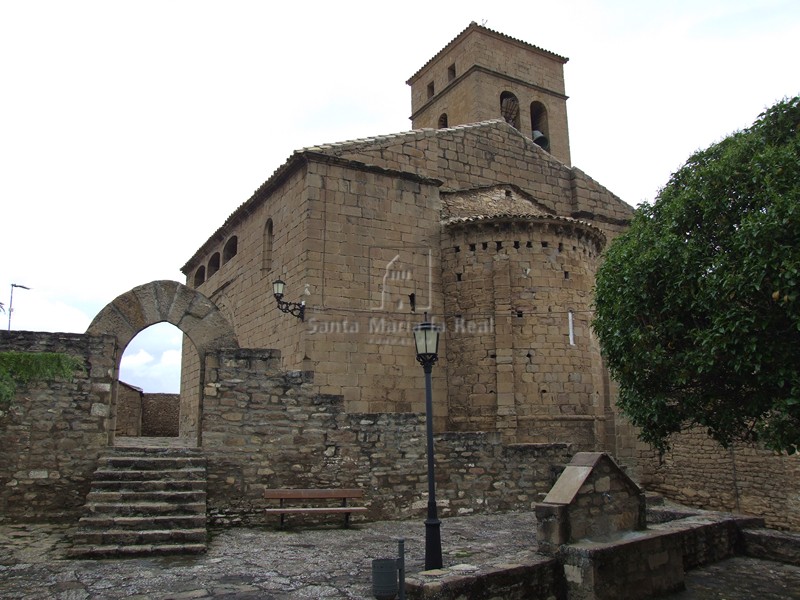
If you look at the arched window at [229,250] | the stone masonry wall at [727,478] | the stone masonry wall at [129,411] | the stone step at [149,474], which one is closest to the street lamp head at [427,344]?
the stone step at [149,474]

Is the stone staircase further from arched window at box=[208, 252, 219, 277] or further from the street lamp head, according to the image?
arched window at box=[208, 252, 219, 277]

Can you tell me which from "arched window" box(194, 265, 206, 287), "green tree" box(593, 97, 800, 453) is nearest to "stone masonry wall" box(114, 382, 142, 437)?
"arched window" box(194, 265, 206, 287)

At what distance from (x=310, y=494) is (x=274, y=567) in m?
2.59

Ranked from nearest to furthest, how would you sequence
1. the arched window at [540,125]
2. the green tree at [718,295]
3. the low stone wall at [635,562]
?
1. the low stone wall at [635,562]
2. the green tree at [718,295]
3. the arched window at [540,125]

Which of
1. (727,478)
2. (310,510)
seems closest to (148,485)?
(310,510)

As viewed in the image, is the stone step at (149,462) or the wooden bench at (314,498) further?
the wooden bench at (314,498)

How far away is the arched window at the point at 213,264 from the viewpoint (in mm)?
23131

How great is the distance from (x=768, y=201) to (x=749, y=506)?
929 centimetres

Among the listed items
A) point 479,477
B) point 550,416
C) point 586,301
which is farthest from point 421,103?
point 479,477

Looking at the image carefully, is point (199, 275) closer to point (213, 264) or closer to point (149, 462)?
point (213, 264)

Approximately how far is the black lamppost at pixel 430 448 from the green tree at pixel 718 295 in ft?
8.82

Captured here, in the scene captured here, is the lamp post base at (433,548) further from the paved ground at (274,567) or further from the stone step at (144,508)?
the stone step at (144,508)

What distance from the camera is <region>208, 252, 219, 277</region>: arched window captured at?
2313 centimetres

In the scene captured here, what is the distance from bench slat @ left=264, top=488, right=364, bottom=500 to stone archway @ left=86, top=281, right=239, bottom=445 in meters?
2.07
